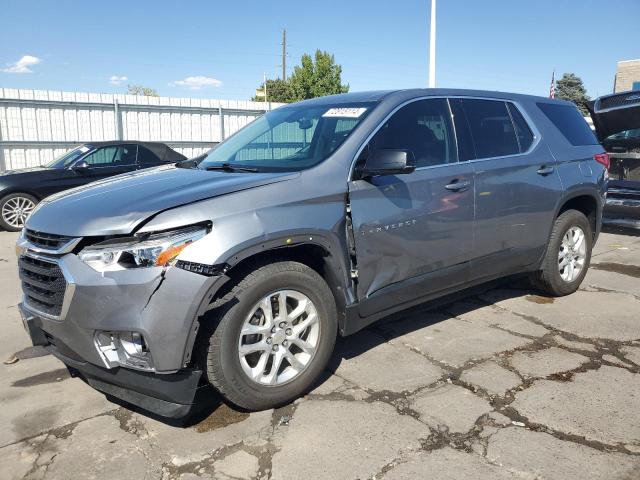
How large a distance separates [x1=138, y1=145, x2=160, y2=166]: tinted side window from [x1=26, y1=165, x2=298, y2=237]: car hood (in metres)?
7.45

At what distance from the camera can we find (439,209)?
3709 millimetres

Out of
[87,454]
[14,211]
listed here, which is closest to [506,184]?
[87,454]

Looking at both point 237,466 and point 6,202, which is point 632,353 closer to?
point 237,466

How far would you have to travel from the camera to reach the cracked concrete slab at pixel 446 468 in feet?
8.11

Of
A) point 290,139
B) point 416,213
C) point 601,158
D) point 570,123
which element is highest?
point 570,123

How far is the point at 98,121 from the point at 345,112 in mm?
13486

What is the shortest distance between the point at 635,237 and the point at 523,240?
5213 millimetres

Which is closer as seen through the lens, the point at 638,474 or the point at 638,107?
the point at 638,474

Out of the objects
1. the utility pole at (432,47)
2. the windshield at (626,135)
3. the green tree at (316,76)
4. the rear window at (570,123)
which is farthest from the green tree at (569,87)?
the rear window at (570,123)

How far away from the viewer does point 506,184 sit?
420 centimetres

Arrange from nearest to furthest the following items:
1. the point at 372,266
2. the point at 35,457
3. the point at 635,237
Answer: the point at 35,457 < the point at 372,266 < the point at 635,237

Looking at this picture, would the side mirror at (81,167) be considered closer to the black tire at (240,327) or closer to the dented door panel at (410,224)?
the dented door panel at (410,224)

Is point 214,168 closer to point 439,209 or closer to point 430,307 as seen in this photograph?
point 439,209

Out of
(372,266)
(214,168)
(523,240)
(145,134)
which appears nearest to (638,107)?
(523,240)
